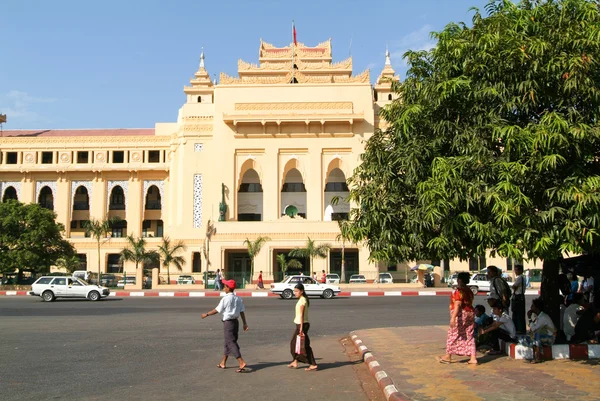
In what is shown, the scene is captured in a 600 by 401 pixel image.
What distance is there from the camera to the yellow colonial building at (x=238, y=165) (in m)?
45.5

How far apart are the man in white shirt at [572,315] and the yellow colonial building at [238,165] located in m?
31.3

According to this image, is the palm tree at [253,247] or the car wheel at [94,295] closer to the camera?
the car wheel at [94,295]

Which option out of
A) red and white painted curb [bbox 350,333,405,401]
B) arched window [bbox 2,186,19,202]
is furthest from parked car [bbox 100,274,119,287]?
red and white painted curb [bbox 350,333,405,401]

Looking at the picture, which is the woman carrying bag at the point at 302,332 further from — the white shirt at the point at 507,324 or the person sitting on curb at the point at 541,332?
the person sitting on curb at the point at 541,332

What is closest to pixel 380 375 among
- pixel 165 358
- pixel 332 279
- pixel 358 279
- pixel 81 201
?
pixel 165 358

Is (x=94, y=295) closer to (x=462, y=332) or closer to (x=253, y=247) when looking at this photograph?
(x=253, y=247)

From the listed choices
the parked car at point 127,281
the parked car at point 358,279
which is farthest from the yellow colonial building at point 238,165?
the parked car at point 127,281

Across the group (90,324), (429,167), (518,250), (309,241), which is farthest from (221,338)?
(309,241)

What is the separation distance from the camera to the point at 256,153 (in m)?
48.5

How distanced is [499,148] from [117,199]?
5414 cm

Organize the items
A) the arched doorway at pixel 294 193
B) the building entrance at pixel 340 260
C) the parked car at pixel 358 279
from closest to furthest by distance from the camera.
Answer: the parked car at pixel 358 279 → the building entrance at pixel 340 260 → the arched doorway at pixel 294 193

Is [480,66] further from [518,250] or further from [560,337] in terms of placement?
[560,337]

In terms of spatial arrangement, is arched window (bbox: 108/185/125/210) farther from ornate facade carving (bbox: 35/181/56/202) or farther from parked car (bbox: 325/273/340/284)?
parked car (bbox: 325/273/340/284)

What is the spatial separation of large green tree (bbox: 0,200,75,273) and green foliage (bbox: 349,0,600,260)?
35.9 m
